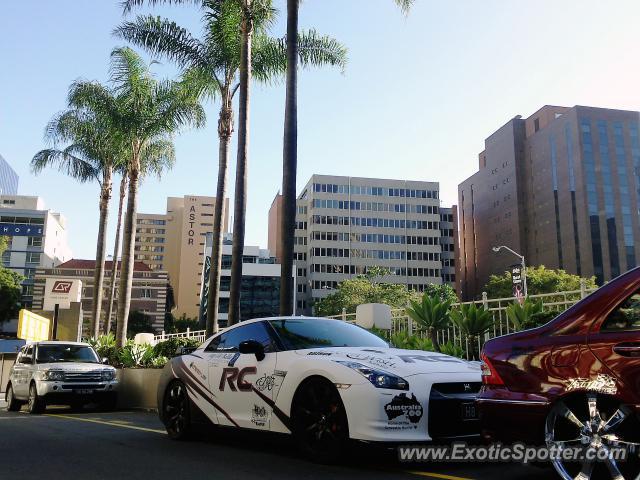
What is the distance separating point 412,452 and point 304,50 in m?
16.0

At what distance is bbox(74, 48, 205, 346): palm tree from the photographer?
2442cm

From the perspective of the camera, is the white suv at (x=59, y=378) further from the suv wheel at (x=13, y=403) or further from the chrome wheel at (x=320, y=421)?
the chrome wheel at (x=320, y=421)

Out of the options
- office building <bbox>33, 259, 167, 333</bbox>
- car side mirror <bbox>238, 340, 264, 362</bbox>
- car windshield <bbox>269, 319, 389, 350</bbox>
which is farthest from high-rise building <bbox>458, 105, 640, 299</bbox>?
car side mirror <bbox>238, 340, 264, 362</bbox>

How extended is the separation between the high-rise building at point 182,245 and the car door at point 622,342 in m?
163

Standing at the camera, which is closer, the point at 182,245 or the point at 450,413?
the point at 450,413

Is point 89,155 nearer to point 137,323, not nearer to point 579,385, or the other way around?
point 579,385

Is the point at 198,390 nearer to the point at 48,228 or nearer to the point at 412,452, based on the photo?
the point at 412,452

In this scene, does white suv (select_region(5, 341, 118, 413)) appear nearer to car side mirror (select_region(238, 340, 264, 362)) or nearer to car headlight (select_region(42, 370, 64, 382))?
car headlight (select_region(42, 370, 64, 382))

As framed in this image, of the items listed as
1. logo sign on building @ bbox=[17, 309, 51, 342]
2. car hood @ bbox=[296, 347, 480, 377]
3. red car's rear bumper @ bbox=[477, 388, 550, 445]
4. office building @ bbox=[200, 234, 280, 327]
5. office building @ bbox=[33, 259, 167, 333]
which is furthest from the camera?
office building @ bbox=[33, 259, 167, 333]

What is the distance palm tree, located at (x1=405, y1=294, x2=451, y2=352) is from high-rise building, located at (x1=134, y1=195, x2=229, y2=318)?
154 meters

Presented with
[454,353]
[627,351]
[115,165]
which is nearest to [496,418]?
[627,351]

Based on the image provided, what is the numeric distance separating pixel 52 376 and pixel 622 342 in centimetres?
1274

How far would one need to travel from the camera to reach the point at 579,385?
4254 millimetres

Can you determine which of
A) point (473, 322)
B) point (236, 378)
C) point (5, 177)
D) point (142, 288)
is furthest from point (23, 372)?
point (5, 177)
